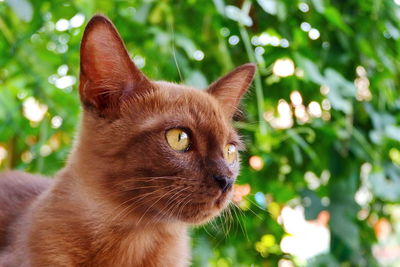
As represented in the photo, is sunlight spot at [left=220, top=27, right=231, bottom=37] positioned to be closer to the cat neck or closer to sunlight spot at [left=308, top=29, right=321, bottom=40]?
sunlight spot at [left=308, top=29, right=321, bottom=40]

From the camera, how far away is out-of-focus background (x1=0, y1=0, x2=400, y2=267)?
1.23m

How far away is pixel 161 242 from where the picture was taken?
936mm

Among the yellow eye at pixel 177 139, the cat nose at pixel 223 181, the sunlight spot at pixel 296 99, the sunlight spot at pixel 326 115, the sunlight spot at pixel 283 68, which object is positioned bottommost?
the sunlight spot at pixel 326 115

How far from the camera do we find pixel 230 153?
3.18ft

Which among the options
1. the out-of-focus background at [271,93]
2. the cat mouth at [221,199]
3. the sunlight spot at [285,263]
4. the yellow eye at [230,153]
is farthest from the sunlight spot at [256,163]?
the cat mouth at [221,199]

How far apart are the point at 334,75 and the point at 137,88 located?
53cm

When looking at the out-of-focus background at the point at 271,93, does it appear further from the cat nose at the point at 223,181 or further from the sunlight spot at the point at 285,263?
the cat nose at the point at 223,181

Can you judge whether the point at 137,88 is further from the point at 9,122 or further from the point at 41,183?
the point at 9,122

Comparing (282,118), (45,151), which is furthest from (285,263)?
(45,151)

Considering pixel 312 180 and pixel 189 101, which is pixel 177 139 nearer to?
pixel 189 101

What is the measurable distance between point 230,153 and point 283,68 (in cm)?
45

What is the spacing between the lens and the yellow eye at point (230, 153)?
95 cm

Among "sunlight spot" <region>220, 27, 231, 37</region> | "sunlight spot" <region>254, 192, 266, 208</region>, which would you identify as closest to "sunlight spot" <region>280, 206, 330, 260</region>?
"sunlight spot" <region>254, 192, 266, 208</region>

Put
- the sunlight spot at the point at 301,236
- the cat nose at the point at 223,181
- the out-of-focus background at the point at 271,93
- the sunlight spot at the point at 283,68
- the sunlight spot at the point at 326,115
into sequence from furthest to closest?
the sunlight spot at the point at 301,236
the sunlight spot at the point at 326,115
the sunlight spot at the point at 283,68
the out-of-focus background at the point at 271,93
the cat nose at the point at 223,181
